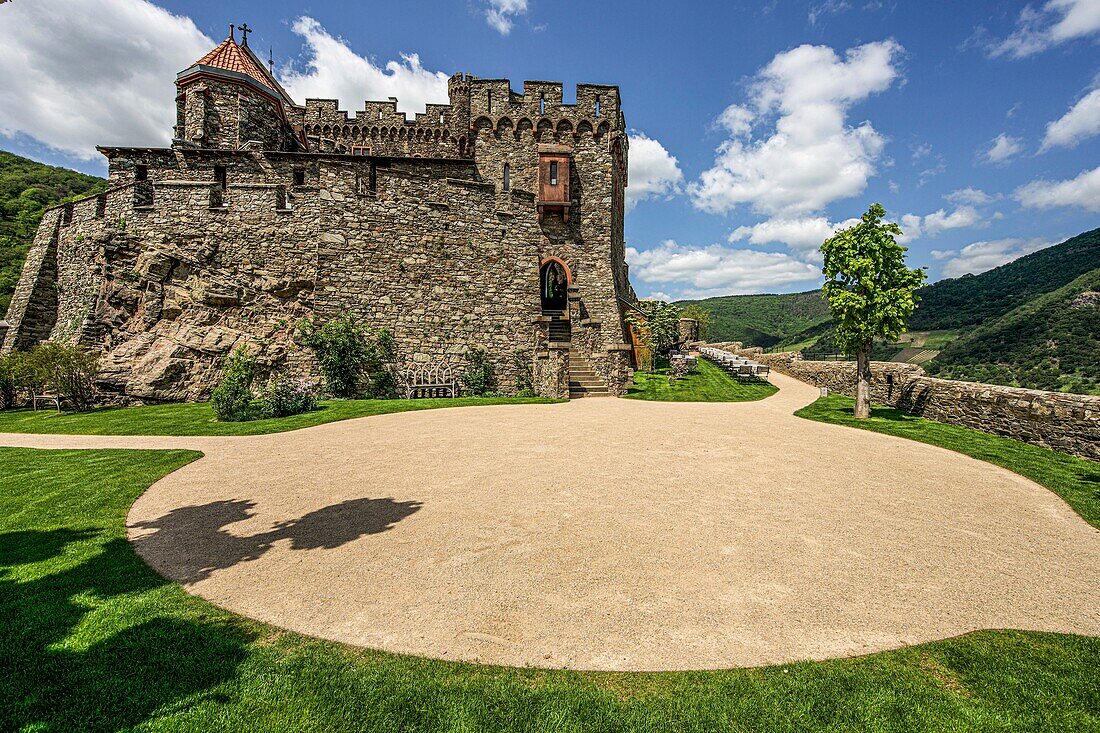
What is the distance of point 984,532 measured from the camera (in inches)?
208

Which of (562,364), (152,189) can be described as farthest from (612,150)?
(152,189)

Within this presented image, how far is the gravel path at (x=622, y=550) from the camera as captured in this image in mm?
3381

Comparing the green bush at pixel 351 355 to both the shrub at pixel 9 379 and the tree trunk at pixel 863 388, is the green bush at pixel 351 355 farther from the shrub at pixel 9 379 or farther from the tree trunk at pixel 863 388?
the tree trunk at pixel 863 388

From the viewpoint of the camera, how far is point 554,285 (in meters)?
25.6

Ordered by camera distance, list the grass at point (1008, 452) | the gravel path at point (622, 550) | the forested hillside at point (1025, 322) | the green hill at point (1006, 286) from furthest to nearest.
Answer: the green hill at point (1006, 286) → the forested hillside at point (1025, 322) → the grass at point (1008, 452) → the gravel path at point (622, 550)

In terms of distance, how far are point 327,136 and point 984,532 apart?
35159 mm

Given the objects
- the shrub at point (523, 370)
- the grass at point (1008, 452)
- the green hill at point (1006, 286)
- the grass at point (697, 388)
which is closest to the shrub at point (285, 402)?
the shrub at point (523, 370)

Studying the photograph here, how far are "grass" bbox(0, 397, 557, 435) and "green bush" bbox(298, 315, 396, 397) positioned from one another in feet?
4.56

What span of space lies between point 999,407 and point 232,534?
16.9 meters

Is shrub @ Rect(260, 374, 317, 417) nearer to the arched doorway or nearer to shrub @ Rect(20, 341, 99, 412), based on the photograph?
shrub @ Rect(20, 341, 99, 412)

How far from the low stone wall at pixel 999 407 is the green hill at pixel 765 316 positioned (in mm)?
70817

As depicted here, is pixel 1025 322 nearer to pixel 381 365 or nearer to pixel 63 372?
pixel 381 365

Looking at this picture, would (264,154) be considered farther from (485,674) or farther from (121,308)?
(485,674)

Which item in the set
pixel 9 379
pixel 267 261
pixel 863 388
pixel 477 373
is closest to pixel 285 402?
pixel 477 373
